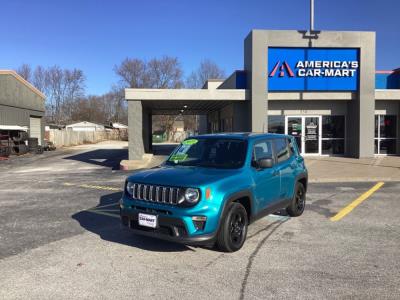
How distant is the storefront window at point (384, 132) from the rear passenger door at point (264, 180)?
16466 mm

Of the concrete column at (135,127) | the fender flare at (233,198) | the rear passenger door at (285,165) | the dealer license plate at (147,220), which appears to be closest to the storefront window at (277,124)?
the concrete column at (135,127)

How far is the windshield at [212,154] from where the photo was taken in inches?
240

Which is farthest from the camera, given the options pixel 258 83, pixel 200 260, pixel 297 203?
pixel 258 83

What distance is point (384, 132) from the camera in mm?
21188

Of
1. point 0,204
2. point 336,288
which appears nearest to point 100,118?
point 0,204

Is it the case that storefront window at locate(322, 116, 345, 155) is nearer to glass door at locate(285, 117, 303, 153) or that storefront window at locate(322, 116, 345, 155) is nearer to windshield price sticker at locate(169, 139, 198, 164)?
glass door at locate(285, 117, 303, 153)

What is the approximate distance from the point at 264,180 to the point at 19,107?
32.6 m

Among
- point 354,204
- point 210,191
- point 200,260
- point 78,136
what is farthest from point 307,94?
point 78,136

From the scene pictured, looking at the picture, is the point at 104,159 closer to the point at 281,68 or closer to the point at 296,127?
the point at 296,127

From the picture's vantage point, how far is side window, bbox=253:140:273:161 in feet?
20.7

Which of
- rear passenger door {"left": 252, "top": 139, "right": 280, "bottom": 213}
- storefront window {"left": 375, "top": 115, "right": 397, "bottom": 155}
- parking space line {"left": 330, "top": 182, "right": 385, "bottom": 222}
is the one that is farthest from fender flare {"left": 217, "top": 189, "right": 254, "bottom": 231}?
storefront window {"left": 375, "top": 115, "right": 397, "bottom": 155}

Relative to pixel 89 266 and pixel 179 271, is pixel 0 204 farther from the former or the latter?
pixel 179 271

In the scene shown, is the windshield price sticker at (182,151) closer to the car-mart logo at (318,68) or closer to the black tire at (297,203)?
the black tire at (297,203)

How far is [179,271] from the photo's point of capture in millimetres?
4922
